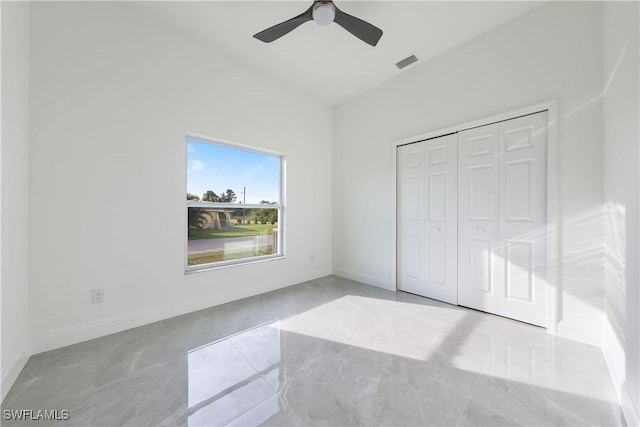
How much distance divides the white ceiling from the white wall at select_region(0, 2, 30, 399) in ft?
3.45

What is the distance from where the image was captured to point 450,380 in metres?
1.59

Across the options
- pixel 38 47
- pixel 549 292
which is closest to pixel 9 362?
pixel 38 47

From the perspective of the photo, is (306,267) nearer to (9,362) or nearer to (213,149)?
(213,149)

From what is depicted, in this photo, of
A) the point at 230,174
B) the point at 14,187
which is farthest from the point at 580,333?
the point at 14,187

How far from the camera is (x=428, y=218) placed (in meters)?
3.12

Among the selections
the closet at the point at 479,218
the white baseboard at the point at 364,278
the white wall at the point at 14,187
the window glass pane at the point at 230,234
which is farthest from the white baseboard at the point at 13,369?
the closet at the point at 479,218

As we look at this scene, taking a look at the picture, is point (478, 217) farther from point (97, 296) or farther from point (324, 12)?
point (97, 296)

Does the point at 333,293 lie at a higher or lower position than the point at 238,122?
lower

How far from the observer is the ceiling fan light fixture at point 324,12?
198 centimetres

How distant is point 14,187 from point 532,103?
4.34 meters

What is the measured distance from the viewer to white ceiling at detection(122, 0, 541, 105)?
2.27 meters

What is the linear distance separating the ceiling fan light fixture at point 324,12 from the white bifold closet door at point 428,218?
1.84m

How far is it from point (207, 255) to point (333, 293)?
1.73 metres

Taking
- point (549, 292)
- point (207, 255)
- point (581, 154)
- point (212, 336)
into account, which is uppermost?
point (581, 154)
